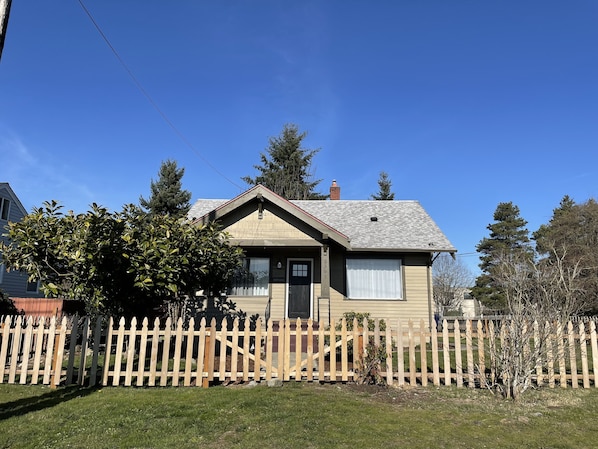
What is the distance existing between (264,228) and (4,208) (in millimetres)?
18969

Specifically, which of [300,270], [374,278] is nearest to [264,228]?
[300,270]

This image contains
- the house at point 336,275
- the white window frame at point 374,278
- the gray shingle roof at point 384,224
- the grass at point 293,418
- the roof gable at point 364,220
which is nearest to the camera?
the grass at point 293,418

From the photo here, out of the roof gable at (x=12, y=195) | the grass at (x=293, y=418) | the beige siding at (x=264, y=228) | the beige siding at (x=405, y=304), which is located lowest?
the grass at (x=293, y=418)

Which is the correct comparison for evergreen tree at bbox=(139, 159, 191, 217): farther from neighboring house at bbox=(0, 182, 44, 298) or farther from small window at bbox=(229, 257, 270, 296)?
small window at bbox=(229, 257, 270, 296)

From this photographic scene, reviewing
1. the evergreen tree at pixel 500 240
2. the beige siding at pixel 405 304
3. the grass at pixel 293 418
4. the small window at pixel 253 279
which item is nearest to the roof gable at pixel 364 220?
the beige siding at pixel 405 304

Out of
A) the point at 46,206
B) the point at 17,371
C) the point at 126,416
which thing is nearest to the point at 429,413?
the point at 126,416

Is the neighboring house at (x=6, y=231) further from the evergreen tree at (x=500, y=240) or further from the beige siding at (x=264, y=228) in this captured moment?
the evergreen tree at (x=500, y=240)

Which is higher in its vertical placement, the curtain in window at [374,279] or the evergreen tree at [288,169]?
the evergreen tree at [288,169]

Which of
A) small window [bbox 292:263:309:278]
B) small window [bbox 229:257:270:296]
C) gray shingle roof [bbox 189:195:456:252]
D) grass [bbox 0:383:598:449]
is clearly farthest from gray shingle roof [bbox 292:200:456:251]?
grass [bbox 0:383:598:449]

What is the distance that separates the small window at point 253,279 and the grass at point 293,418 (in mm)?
7376

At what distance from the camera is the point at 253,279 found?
14.8m

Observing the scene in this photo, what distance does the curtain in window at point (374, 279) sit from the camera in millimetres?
14773

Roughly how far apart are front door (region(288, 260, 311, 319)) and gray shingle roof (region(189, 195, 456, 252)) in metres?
1.97

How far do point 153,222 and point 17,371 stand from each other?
4.11 metres
